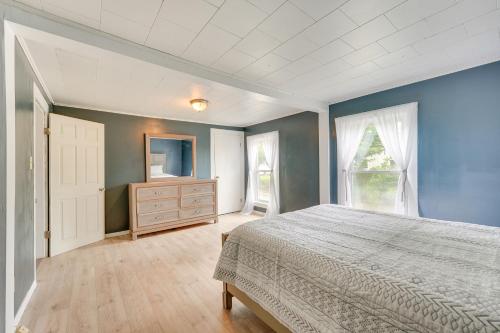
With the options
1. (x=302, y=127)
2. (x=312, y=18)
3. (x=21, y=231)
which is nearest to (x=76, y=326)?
(x=21, y=231)

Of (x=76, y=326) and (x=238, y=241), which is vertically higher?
(x=238, y=241)

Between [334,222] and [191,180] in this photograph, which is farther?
[191,180]

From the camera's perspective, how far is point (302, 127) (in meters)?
4.25

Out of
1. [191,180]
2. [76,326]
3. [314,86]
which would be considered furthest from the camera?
[191,180]

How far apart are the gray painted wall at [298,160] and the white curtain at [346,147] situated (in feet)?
1.56

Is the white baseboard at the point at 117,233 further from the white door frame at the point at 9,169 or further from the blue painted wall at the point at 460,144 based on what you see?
the blue painted wall at the point at 460,144

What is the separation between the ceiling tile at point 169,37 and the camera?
164 centimetres

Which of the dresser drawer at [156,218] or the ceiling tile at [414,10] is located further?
the dresser drawer at [156,218]

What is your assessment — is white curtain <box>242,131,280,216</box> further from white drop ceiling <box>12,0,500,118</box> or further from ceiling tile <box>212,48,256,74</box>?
ceiling tile <box>212,48,256,74</box>

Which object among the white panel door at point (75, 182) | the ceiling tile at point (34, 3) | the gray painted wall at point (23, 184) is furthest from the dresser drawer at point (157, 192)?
the ceiling tile at point (34, 3)

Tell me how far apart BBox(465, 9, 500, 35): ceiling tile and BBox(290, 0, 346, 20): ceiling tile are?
1.13 m

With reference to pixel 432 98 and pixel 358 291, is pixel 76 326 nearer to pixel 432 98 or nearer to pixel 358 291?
pixel 358 291

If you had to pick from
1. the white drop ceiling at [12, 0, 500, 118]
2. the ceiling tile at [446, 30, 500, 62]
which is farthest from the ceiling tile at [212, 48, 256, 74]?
the ceiling tile at [446, 30, 500, 62]

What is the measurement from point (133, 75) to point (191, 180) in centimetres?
249
